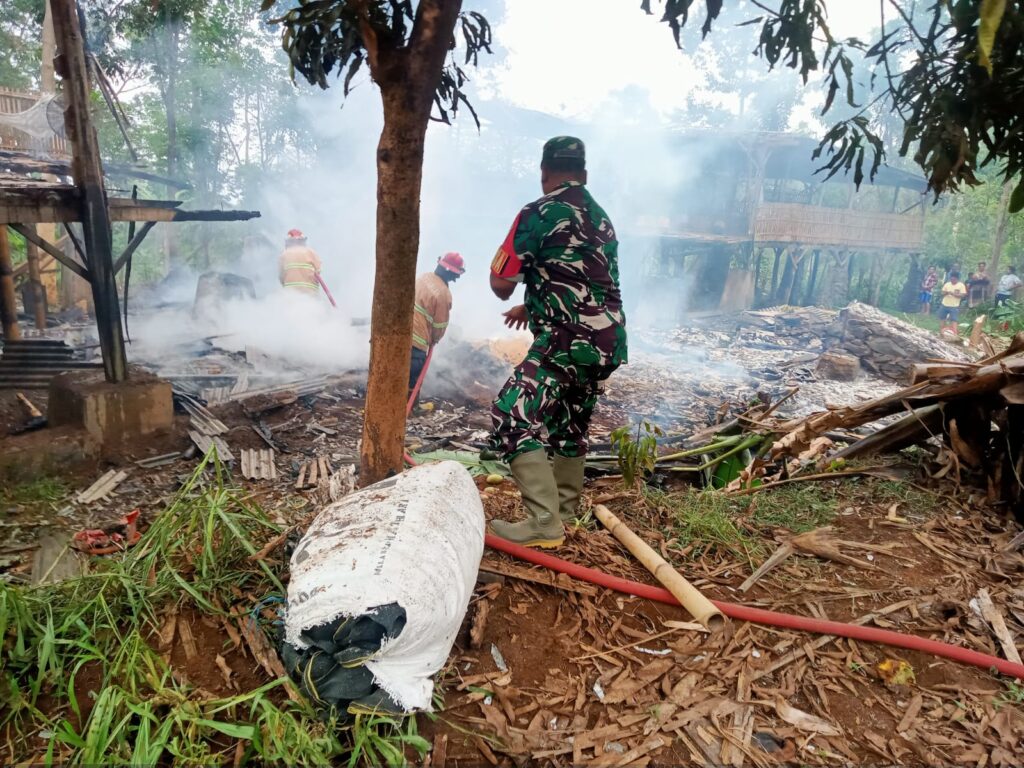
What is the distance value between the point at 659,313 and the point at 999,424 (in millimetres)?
17885

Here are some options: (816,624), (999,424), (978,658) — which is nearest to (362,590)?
(816,624)

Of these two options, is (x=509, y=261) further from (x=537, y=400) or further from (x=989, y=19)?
(x=989, y=19)

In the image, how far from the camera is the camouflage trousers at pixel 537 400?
289 centimetres

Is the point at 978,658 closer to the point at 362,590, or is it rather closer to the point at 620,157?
the point at 362,590

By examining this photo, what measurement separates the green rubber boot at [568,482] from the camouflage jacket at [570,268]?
0.62 metres

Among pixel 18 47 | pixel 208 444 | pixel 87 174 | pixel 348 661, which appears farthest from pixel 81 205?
pixel 18 47

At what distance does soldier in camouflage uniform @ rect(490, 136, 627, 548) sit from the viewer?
2.90 m

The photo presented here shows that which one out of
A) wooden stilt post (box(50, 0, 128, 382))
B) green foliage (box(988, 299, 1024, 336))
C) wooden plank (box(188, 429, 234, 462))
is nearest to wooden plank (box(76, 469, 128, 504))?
wooden plank (box(188, 429, 234, 462))

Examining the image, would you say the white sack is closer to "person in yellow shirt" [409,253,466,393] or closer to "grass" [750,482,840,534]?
"grass" [750,482,840,534]

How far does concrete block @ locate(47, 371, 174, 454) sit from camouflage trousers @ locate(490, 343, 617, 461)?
4256 millimetres

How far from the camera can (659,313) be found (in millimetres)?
21312

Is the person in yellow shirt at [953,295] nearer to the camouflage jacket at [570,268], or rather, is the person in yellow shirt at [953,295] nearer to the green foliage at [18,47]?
the camouflage jacket at [570,268]

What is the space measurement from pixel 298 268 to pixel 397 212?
782cm

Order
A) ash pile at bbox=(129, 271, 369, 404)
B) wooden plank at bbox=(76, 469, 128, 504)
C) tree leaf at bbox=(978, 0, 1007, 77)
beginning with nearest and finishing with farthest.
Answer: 1. tree leaf at bbox=(978, 0, 1007, 77)
2. wooden plank at bbox=(76, 469, 128, 504)
3. ash pile at bbox=(129, 271, 369, 404)
